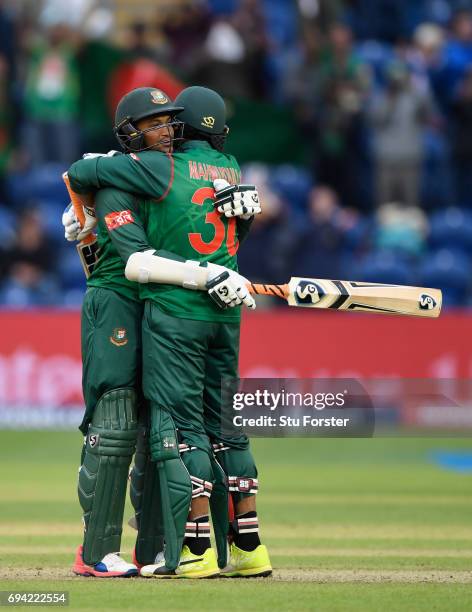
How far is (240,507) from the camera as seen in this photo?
728cm

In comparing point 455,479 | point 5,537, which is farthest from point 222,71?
point 5,537

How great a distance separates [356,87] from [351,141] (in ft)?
2.33

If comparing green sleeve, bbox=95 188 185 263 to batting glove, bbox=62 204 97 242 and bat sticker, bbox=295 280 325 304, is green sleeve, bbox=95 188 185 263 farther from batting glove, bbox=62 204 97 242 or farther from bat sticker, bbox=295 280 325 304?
bat sticker, bbox=295 280 325 304

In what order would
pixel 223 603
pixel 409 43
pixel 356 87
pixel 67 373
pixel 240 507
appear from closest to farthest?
pixel 223 603 < pixel 240 507 < pixel 67 373 < pixel 356 87 < pixel 409 43

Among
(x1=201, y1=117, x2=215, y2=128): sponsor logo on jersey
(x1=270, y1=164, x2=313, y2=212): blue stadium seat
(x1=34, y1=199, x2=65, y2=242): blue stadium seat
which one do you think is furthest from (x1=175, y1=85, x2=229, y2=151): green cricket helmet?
(x1=270, y1=164, x2=313, y2=212): blue stadium seat

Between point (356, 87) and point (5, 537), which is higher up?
point (356, 87)

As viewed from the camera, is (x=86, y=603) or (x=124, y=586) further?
(x=124, y=586)

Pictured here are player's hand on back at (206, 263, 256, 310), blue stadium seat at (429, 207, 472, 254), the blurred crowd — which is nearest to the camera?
player's hand on back at (206, 263, 256, 310)

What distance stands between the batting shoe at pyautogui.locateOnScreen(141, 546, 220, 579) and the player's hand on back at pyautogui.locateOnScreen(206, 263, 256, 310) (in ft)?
4.04

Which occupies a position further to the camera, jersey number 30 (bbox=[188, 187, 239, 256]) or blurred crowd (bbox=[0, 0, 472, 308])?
blurred crowd (bbox=[0, 0, 472, 308])

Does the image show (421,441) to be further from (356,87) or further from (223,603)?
(223,603)

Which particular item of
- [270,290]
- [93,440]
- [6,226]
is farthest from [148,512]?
[6,226]

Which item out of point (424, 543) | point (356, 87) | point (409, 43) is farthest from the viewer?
point (409, 43)

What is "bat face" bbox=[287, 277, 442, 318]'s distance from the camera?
727 cm
